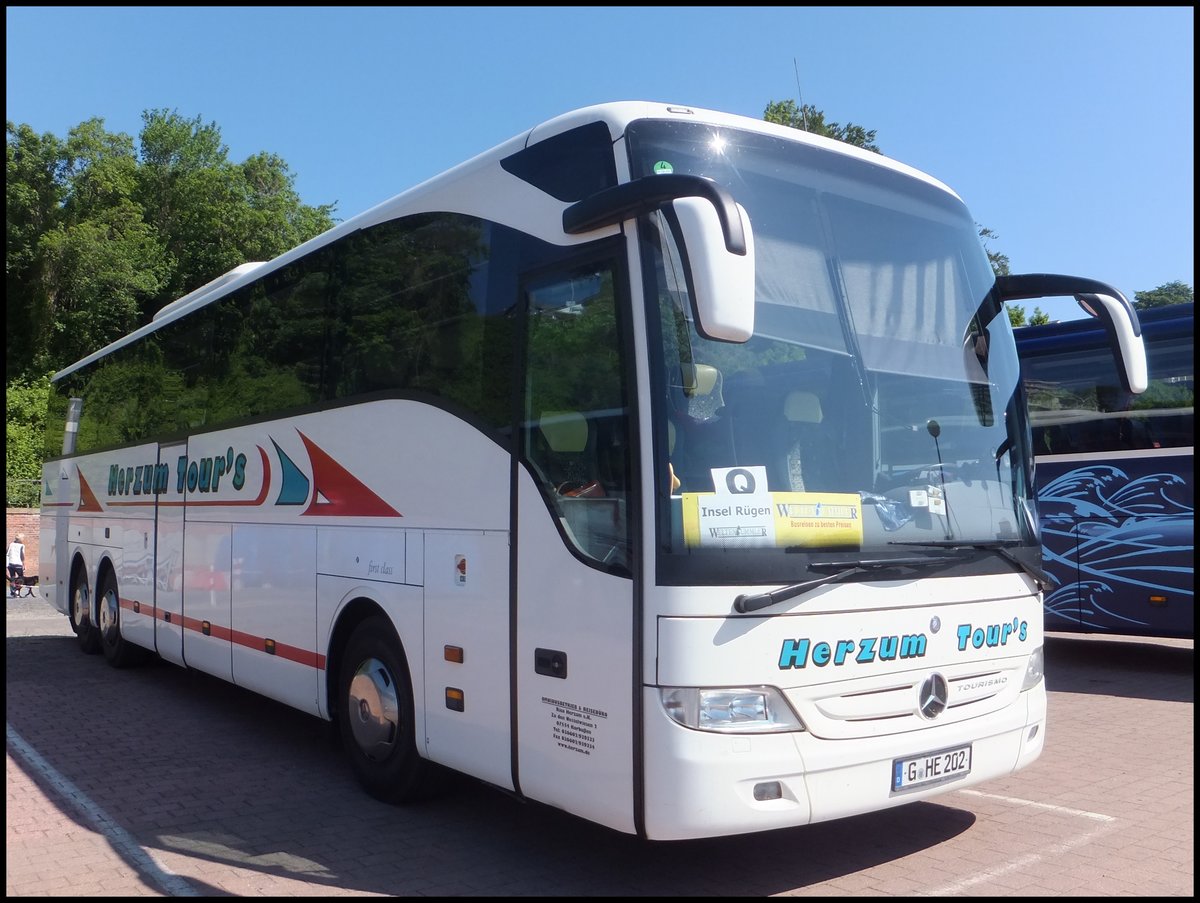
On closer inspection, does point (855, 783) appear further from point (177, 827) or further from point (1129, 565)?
point (1129, 565)

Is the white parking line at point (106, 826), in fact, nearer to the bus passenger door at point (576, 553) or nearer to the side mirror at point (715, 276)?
the bus passenger door at point (576, 553)

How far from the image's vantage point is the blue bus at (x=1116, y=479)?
10664 mm

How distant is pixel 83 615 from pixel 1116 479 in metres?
12.1

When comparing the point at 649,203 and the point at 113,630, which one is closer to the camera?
the point at 649,203

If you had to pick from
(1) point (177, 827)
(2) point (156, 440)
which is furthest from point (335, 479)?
(2) point (156, 440)

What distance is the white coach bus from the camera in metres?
4.54

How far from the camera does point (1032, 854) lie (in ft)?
18.2

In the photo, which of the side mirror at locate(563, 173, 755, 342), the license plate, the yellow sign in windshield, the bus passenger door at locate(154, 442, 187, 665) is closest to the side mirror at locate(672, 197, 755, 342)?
the side mirror at locate(563, 173, 755, 342)

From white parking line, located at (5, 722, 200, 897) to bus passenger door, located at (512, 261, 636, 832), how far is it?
1.75m

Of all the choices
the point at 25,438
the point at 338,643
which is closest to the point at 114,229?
the point at 25,438

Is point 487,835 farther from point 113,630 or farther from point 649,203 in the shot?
point 113,630

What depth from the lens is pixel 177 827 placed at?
6199 mm

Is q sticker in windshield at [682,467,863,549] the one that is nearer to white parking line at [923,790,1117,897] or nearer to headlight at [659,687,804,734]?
headlight at [659,687,804,734]

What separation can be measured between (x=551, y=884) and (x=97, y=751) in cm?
467
